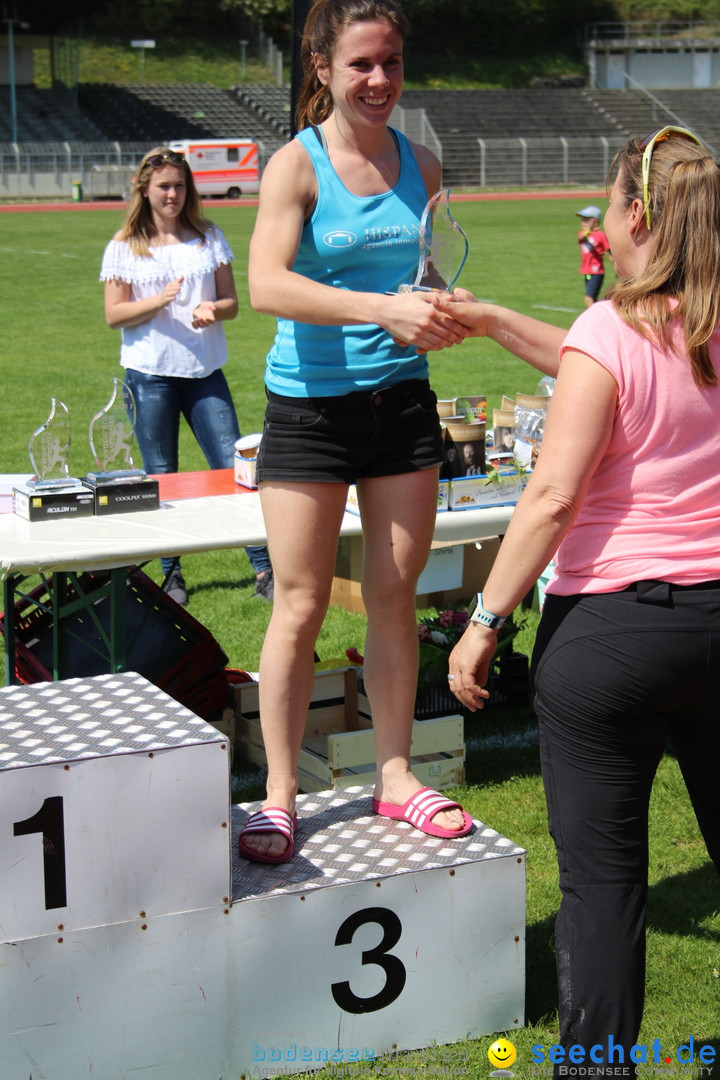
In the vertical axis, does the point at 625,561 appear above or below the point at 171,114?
below

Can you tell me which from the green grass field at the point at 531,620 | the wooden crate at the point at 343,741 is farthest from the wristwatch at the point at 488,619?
the wooden crate at the point at 343,741

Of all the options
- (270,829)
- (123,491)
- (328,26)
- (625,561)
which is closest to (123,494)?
(123,491)

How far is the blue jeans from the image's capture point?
536cm

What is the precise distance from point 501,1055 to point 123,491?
206 cm

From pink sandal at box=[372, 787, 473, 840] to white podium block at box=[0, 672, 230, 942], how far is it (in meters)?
0.55

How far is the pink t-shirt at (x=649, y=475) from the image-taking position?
6.33ft

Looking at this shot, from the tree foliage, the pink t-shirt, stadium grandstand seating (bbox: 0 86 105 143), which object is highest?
the tree foliage

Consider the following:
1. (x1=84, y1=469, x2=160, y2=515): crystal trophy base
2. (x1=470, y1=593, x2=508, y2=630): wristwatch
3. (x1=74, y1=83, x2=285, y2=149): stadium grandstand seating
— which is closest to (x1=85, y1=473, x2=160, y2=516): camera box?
(x1=84, y1=469, x2=160, y2=515): crystal trophy base

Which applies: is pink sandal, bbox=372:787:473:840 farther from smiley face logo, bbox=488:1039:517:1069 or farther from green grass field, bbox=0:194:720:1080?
smiley face logo, bbox=488:1039:517:1069

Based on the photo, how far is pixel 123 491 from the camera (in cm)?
385

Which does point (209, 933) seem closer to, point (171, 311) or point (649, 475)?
point (649, 475)

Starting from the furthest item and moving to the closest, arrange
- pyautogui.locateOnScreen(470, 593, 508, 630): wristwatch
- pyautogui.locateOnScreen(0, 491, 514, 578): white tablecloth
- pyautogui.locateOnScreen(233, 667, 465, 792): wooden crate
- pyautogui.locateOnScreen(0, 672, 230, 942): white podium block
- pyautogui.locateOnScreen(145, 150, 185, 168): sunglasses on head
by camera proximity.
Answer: pyautogui.locateOnScreen(145, 150, 185, 168): sunglasses on head, pyautogui.locateOnScreen(233, 667, 465, 792): wooden crate, pyautogui.locateOnScreen(0, 491, 514, 578): white tablecloth, pyautogui.locateOnScreen(0, 672, 230, 942): white podium block, pyautogui.locateOnScreen(470, 593, 508, 630): wristwatch

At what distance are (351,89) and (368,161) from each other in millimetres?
160

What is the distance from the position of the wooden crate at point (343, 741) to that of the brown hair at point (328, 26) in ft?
5.92
